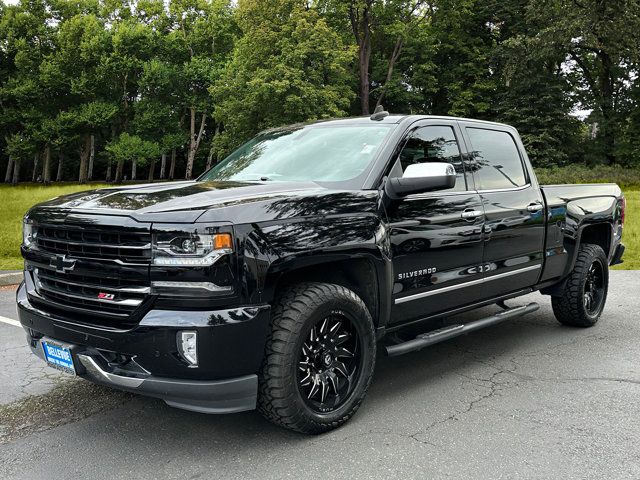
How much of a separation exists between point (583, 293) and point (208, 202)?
427cm

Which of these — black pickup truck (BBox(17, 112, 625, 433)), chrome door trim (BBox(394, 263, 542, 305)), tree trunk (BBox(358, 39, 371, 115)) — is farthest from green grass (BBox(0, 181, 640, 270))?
tree trunk (BBox(358, 39, 371, 115))

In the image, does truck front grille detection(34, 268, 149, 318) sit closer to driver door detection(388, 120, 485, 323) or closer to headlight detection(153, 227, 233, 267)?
headlight detection(153, 227, 233, 267)

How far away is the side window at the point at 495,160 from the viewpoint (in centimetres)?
495

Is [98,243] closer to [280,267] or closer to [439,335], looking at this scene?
[280,267]

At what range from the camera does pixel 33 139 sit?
50625 mm

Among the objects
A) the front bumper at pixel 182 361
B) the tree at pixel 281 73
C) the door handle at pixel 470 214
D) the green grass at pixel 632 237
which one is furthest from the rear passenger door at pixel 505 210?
the tree at pixel 281 73

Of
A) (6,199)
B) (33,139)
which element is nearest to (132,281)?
(6,199)

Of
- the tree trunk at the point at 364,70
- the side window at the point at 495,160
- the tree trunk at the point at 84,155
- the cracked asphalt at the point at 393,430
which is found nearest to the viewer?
the cracked asphalt at the point at 393,430

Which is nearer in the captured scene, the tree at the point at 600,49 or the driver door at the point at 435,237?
the driver door at the point at 435,237

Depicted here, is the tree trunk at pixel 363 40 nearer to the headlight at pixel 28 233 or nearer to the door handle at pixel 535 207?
the door handle at pixel 535 207

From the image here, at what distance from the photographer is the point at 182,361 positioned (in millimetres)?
3035

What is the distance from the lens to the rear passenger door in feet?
15.8

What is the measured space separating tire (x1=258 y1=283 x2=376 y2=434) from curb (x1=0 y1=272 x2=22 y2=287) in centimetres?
719

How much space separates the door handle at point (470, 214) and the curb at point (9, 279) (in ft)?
24.0
